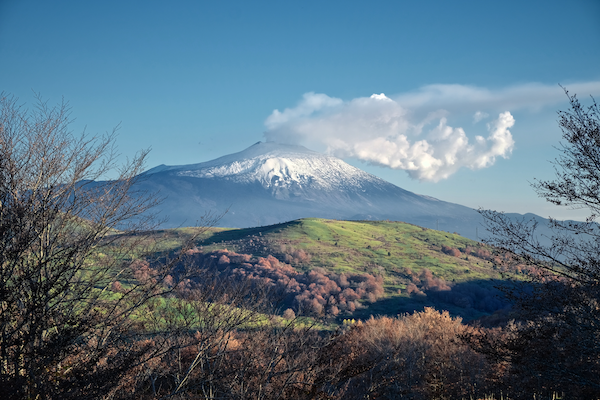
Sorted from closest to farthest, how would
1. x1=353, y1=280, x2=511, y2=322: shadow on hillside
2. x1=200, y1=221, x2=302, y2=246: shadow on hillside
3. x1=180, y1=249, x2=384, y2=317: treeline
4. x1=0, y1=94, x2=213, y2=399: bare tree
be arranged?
x1=0, y1=94, x2=213, y2=399: bare tree < x1=180, y1=249, x2=384, y2=317: treeline < x1=353, y1=280, x2=511, y2=322: shadow on hillside < x1=200, y1=221, x2=302, y2=246: shadow on hillside

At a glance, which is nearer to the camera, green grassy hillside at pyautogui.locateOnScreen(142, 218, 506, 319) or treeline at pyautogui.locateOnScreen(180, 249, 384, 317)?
treeline at pyautogui.locateOnScreen(180, 249, 384, 317)

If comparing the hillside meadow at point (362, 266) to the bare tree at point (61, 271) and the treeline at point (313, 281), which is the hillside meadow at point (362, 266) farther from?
the bare tree at point (61, 271)

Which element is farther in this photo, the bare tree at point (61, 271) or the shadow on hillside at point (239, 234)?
the shadow on hillside at point (239, 234)

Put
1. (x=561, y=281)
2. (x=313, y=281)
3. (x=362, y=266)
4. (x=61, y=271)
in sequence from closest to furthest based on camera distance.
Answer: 1. (x=61, y=271)
2. (x=561, y=281)
3. (x=313, y=281)
4. (x=362, y=266)

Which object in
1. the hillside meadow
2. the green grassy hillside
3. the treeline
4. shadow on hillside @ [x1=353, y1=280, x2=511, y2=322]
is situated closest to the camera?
the treeline

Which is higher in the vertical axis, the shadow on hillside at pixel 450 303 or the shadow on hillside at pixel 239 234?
the shadow on hillside at pixel 239 234

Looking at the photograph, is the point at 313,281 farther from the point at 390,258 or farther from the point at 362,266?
the point at 390,258

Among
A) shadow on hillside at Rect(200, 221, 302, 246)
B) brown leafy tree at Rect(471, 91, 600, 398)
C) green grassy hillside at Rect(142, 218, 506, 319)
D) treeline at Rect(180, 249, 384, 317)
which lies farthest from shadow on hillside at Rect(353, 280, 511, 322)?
brown leafy tree at Rect(471, 91, 600, 398)

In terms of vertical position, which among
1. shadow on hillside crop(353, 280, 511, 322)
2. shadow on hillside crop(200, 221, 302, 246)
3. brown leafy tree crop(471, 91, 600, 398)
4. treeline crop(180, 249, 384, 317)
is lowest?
shadow on hillside crop(353, 280, 511, 322)

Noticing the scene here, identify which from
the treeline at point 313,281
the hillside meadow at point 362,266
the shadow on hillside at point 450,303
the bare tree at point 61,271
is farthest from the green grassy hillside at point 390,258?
the bare tree at point 61,271

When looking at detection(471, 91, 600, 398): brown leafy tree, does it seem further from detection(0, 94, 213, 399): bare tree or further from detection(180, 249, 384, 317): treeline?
detection(180, 249, 384, 317): treeline

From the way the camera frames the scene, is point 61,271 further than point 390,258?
No

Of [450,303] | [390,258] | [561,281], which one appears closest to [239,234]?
[390,258]

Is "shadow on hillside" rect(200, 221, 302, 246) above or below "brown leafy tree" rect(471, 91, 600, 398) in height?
below
